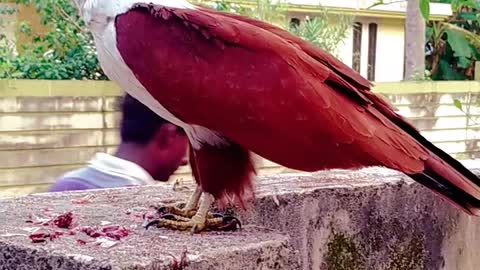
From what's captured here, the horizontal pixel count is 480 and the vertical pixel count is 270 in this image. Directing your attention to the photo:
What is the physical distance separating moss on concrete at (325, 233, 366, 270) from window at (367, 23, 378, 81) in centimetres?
1132

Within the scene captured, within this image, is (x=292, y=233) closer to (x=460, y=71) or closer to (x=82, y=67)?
(x=82, y=67)

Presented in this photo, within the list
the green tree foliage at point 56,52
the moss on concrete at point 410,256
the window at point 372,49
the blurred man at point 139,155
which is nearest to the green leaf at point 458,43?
the window at point 372,49

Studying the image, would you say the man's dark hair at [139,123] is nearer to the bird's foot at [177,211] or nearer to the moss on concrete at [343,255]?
the moss on concrete at [343,255]

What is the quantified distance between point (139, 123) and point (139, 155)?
13 centimetres

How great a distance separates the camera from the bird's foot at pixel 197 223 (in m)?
2.49

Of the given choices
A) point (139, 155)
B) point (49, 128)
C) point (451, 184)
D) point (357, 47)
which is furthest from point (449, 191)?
point (357, 47)

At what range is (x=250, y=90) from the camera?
249 centimetres

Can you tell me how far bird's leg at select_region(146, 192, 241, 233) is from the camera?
249 cm

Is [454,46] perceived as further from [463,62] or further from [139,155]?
[139,155]

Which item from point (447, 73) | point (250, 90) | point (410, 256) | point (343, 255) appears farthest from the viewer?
point (447, 73)

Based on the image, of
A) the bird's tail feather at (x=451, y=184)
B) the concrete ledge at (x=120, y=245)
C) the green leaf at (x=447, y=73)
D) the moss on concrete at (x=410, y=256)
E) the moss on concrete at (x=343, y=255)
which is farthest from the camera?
the green leaf at (x=447, y=73)

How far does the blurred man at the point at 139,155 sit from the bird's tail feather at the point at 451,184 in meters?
1.37

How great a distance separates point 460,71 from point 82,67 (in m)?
8.12

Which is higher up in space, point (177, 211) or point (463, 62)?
point (177, 211)
